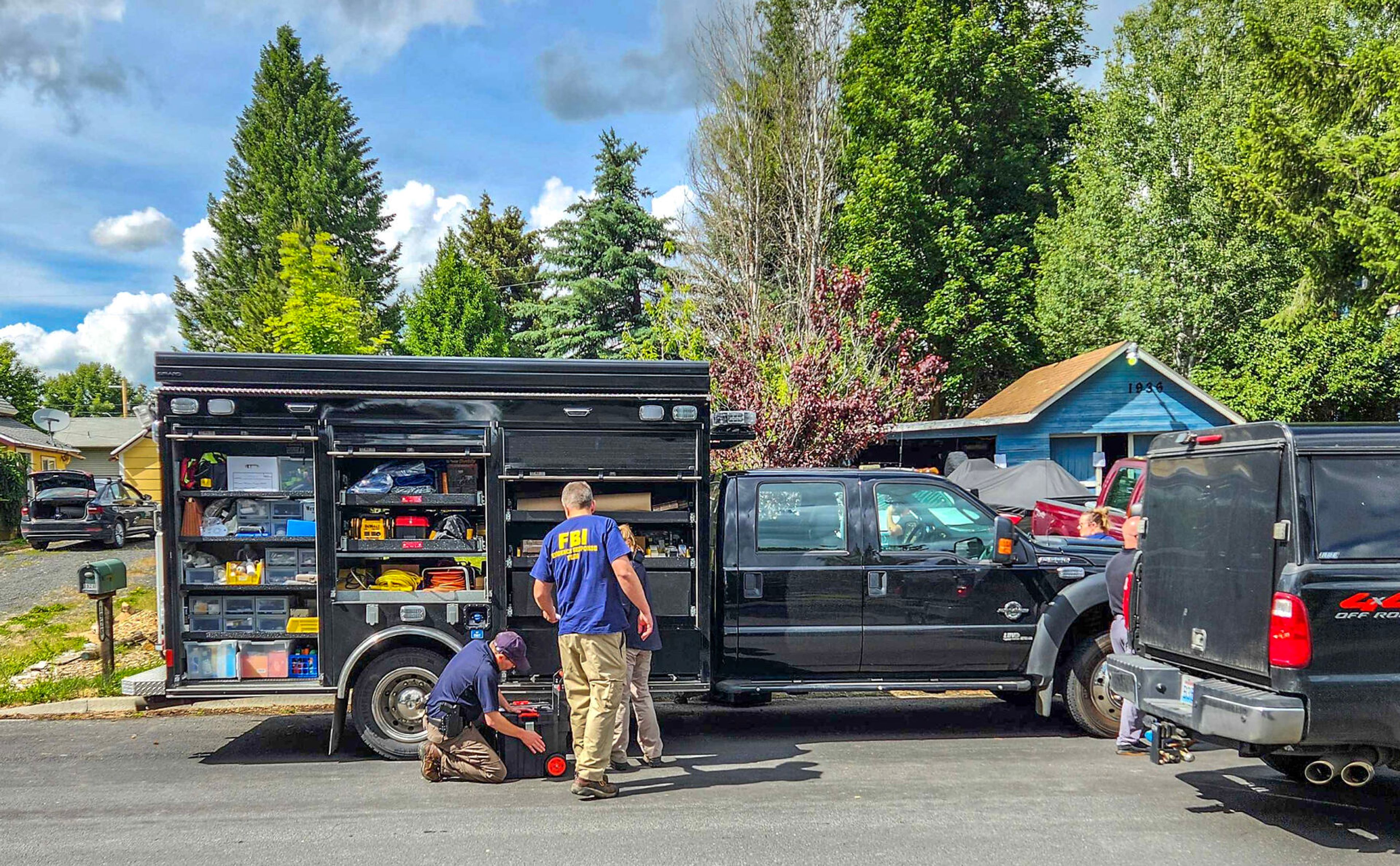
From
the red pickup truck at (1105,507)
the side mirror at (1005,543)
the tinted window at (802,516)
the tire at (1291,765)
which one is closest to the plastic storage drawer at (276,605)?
the tinted window at (802,516)

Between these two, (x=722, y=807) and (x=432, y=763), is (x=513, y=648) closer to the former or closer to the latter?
(x=432, y=763)

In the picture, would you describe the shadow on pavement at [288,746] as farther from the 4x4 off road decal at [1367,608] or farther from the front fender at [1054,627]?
the 4x4 off road decal at [1367,608]

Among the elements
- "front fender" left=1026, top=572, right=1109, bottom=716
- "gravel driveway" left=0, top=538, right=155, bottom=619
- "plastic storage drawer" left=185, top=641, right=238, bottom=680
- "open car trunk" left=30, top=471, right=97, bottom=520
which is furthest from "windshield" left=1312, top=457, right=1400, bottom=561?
"open car trunk" left=30, top=471, right=97, bottom=520

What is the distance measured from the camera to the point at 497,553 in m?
6.68

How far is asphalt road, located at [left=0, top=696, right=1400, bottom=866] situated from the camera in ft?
16.2

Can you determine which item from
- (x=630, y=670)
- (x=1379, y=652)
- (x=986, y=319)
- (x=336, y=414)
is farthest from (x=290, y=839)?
(x=986, y=319)

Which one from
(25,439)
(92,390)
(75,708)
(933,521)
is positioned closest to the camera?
(933,521)

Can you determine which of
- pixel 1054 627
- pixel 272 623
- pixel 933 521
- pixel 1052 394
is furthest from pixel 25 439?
pixel 1054 627

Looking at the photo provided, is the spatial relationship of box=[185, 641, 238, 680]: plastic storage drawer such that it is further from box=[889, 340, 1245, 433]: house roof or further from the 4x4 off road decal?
box=[889, 340, 1245, 433]: house roof

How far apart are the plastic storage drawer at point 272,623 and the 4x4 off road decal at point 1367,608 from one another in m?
6.36

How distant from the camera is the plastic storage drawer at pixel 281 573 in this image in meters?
6.68

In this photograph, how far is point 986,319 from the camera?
92.9ft

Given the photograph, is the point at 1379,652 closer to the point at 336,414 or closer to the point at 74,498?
the point at 336,414

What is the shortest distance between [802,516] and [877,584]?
2.40 feet
